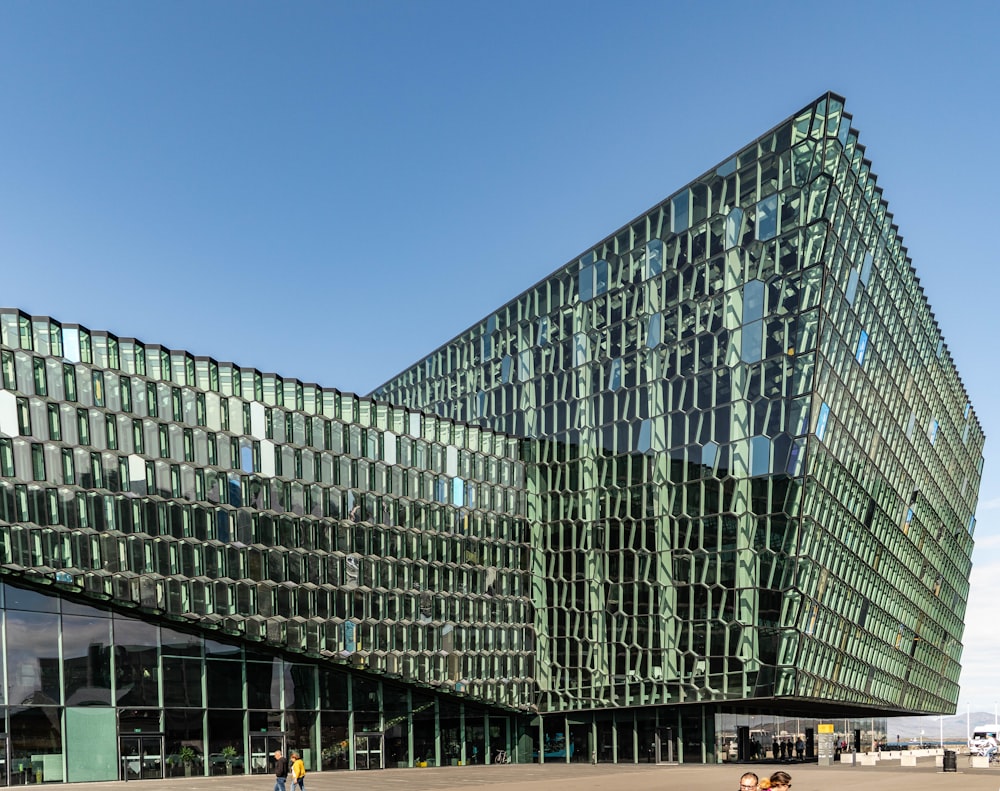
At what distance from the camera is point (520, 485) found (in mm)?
59219

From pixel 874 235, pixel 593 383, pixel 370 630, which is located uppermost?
pixel 874 235

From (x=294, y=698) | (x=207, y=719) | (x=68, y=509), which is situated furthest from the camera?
(x=294, y=698)

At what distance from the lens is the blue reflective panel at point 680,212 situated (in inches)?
2069

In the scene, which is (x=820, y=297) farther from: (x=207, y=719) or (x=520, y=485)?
(x=207, y=719)

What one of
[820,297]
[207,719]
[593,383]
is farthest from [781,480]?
[207,719]

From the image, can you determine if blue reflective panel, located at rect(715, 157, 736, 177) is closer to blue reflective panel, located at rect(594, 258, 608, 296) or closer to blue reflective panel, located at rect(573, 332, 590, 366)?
blue reflective panel, located at rect(594, 258, 608, 296)

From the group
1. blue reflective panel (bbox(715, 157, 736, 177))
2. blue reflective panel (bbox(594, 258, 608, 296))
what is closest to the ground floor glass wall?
blue reflective panel (bbox(594, 258, 608, 296))

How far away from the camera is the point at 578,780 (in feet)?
138

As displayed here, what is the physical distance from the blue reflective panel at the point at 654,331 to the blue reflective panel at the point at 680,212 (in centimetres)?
413

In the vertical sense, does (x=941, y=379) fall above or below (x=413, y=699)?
above

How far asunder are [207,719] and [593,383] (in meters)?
23.9

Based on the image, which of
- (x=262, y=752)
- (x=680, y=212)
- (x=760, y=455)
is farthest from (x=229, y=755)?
(x=680, y=212)

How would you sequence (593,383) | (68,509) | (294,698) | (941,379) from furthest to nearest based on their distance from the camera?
(941,379)
(593,383)
(294,698)
(68,509)

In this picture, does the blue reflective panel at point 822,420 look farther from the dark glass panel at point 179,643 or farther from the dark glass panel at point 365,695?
the dark glass panel at point 179,643
